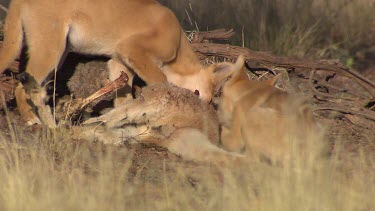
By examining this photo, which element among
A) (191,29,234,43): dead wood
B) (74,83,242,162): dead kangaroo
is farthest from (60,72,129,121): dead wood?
(191,29,234,43): dead wood

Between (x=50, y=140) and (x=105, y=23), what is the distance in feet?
6.98

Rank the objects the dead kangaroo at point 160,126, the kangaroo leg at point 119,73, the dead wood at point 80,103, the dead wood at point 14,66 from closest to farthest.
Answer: the dead kangaroo at point 160,126, the dead wood at point 80,103, the dead wood at point 14,66, the kangaroo leg at point 119,73

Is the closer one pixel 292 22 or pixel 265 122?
pixel 265 122

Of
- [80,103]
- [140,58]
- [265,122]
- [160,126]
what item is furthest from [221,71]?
[265,122]

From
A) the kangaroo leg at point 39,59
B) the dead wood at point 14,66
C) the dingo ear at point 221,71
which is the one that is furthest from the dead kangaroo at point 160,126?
the dead wood at point 14,66

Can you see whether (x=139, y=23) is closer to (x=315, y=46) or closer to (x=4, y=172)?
(x=4, y=172)

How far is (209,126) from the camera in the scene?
7.04 m

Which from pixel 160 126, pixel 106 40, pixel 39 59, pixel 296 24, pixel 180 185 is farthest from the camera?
pixel 296 24

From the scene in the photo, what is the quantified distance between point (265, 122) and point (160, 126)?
107 cm

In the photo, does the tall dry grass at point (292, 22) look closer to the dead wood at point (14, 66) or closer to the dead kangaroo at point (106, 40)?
the dead kangaroo at point (106, 40)

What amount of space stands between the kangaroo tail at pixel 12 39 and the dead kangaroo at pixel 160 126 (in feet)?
4.42

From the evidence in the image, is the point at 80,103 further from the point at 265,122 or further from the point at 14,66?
the point at 265,122

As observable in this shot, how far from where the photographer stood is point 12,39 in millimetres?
7723

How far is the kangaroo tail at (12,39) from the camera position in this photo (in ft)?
25.3
